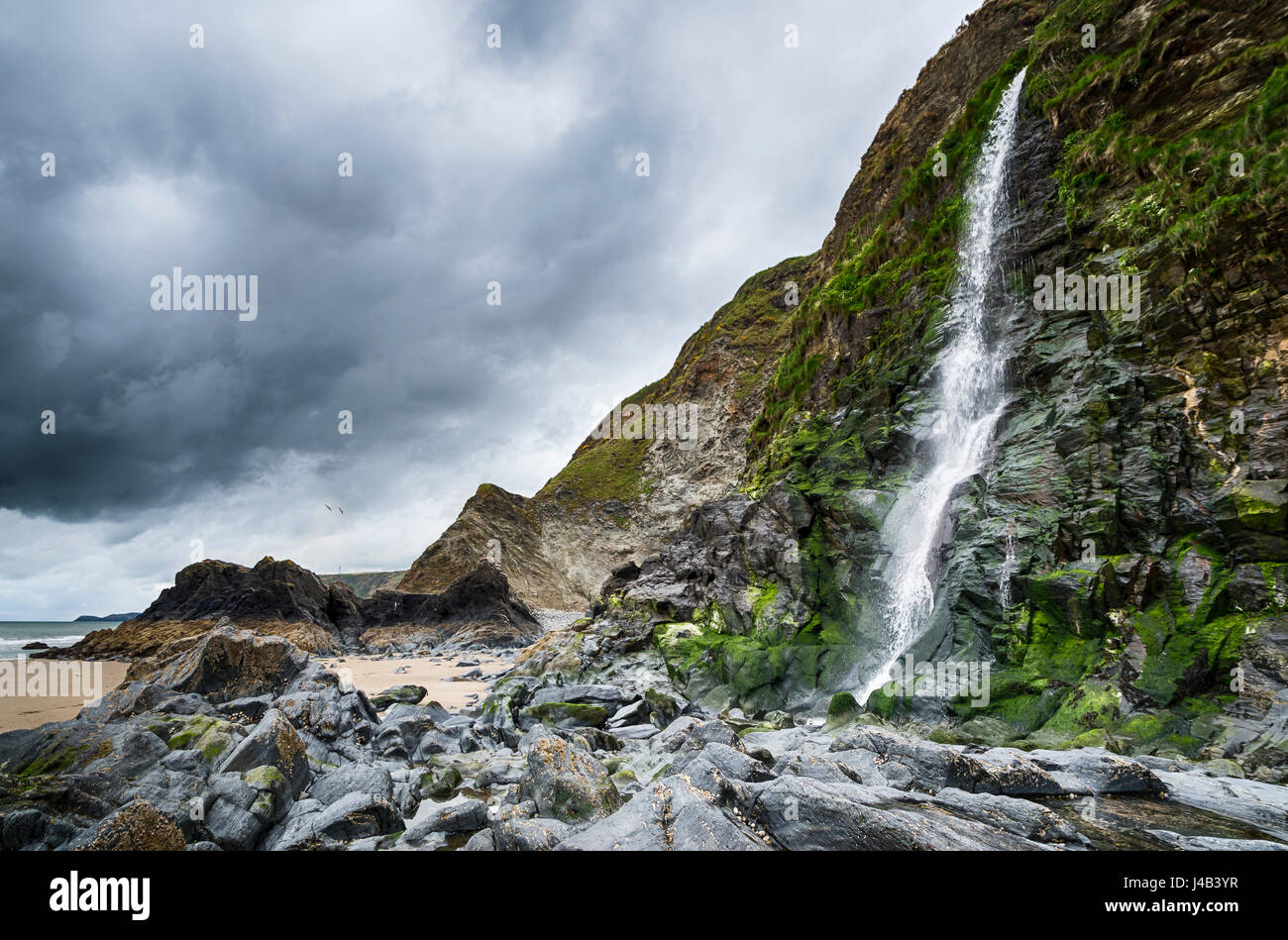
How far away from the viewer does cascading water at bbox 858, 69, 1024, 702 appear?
50.4 feet

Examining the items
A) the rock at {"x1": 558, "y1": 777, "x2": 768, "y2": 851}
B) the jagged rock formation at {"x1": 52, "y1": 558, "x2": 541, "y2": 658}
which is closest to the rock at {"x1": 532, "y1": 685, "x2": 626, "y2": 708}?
the rock at {"x1": 558, "y1": 777, "x2": 768, "y2": 851}

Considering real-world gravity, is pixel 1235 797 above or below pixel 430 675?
above

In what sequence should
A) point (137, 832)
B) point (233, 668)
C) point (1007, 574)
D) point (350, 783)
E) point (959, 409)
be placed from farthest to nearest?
point (959, 409), point (233, 668), point (1007, 574), point (350, 783), point (137, 832)

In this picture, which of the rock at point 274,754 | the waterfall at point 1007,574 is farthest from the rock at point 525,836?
the waterfall at point 1007,574

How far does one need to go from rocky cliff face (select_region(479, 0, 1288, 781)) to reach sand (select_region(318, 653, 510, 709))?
5.16 m

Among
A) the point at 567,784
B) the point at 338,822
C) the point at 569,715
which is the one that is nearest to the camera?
the point at 338,822

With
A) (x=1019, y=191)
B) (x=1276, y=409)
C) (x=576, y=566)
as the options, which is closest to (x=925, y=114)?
(x=1019, y=191)

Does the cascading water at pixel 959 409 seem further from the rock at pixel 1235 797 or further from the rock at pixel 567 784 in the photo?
the rock at pixel 567 784

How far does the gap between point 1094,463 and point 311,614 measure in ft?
184

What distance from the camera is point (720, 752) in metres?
7.57

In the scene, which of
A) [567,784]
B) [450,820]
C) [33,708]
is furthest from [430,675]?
[567,784]

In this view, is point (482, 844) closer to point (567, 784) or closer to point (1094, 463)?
point (567, 784)

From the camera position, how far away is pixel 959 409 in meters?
18.0

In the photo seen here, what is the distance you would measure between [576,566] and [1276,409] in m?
80.5
